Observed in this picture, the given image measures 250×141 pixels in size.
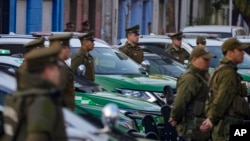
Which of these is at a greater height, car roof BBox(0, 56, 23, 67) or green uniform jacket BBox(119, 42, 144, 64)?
car roof BBox(0, 56, 23, 67)

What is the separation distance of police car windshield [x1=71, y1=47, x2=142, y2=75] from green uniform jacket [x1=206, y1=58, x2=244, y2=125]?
19.3 ft

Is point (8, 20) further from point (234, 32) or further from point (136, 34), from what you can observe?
point (136, 34)

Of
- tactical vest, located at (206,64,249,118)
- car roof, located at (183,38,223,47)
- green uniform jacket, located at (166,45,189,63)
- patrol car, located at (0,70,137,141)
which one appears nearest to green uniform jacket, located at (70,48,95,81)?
tactical vest, located at (206,64,249,118)

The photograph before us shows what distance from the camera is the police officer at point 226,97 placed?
36.5 ft

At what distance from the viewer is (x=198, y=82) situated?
1117cm

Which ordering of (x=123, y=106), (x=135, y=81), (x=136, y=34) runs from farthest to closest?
(x=136, y=34), (x=135, y=81), (x=123, y=106)

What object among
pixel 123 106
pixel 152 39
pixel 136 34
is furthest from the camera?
pixel 152 39

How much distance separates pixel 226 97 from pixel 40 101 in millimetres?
4759

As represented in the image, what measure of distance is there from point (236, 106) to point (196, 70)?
1.95 ft

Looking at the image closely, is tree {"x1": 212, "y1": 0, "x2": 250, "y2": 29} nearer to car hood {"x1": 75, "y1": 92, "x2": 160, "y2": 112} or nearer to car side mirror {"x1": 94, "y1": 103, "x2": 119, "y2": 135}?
car hood {"x1": 75, "y1": 92, "x2": 160, "y2": 112}

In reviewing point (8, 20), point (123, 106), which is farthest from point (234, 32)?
point (123, 106)

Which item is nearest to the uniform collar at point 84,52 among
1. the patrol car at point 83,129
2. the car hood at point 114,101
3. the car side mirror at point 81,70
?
the car side mirror at point 81,70

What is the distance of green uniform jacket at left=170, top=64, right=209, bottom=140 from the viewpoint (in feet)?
36.3

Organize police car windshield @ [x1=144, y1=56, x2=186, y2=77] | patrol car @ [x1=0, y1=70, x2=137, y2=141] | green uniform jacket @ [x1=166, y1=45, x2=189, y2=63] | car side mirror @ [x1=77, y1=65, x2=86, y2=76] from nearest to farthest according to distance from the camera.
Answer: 1. patrol car @ [x1=0, y1=70, x2=137, y2=141]
2. car side mirror @ [x1=77, y1=65, x2=86, y2=76]
3. police car windshield @ [x1=144, y1=56, x2=186, y2=77]
4. green uniform jacket @ [x1=166, y1=45, x2=189, y2=63]
